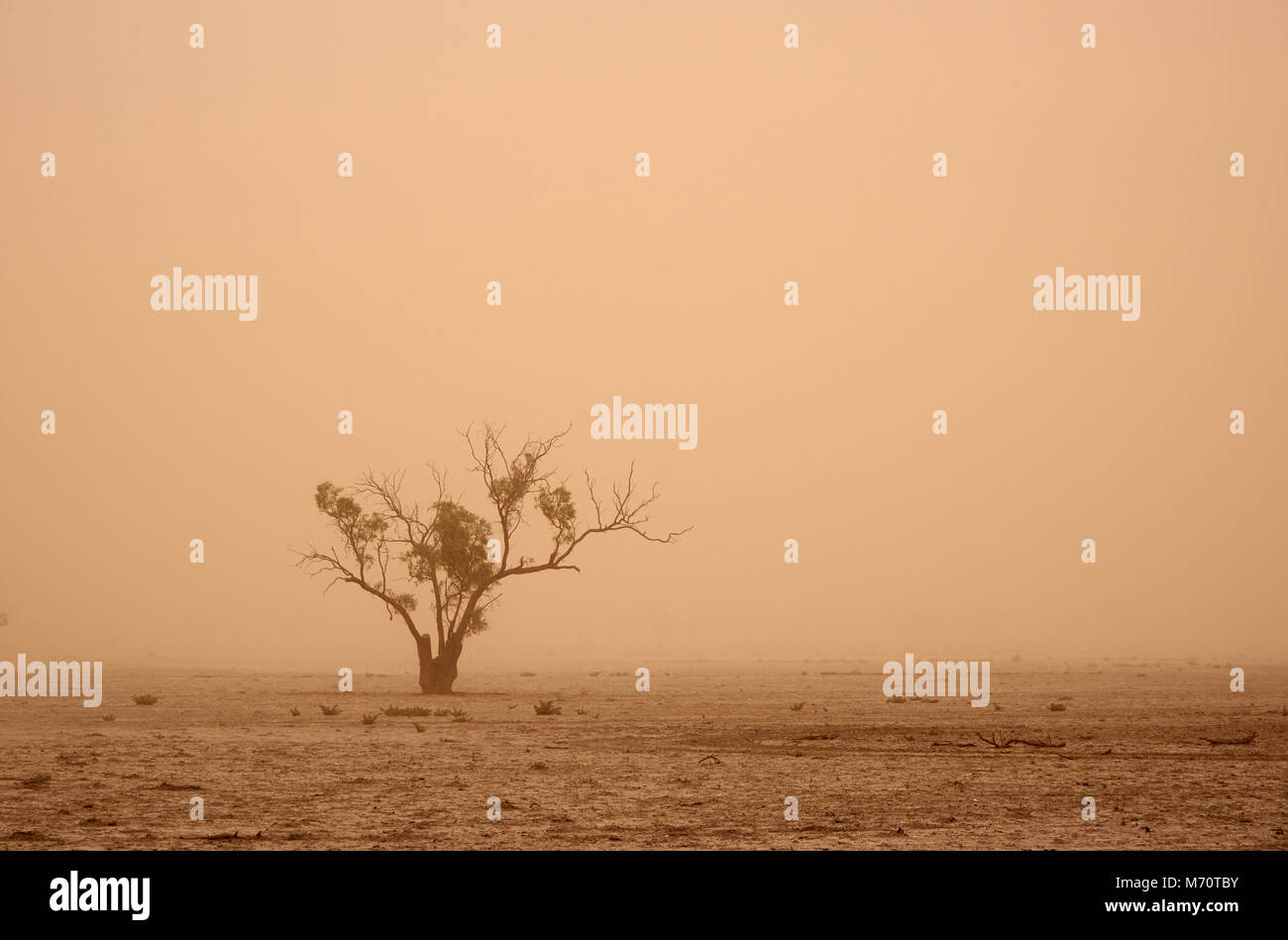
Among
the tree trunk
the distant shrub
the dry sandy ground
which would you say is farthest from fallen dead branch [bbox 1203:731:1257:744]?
the tree trunk

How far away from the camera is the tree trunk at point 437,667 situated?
2338 inches

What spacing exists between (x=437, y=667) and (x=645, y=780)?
1421 inches

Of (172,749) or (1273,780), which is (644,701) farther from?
(1273,780)

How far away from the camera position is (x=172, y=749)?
101 feet

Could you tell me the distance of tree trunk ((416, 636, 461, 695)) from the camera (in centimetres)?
5938

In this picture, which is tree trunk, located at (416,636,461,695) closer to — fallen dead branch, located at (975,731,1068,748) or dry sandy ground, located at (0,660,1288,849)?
dry sandy ground, located at (0,660,1288,849)

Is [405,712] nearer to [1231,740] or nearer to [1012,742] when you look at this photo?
[1012,742]

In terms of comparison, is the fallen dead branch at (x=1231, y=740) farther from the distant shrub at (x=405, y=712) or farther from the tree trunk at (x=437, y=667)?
the tree trunk at (x=437, y=667)

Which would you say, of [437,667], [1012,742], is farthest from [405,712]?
[1012,742]

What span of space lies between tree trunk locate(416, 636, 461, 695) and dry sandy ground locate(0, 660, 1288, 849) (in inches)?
500

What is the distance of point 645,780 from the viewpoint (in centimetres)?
2478

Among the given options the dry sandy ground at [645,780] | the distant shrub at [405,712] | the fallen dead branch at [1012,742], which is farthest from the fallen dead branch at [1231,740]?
the distant shrub at [405,712]
